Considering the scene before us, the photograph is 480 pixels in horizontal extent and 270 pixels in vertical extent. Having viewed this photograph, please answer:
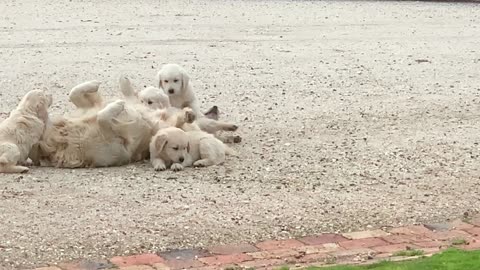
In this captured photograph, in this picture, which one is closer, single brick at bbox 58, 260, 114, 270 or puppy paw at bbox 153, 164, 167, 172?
single brick at bbox 58, 260, 114, 270

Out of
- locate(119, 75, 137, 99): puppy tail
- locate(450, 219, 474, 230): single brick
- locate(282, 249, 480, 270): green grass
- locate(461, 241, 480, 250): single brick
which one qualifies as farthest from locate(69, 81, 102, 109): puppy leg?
locate(461, 241, 480, 250): single brick

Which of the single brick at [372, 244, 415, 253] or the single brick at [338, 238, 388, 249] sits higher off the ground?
the single brick at [372, 244, 415, 253]

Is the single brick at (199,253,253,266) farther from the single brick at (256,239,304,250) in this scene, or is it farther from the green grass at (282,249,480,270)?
the green grass at (282,249,480,270)

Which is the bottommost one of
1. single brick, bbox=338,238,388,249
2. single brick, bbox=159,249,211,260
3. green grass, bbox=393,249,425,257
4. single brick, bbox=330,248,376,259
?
single brick, bbox=338,238,388,249

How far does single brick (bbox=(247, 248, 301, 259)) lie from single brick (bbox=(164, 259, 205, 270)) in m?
0.40

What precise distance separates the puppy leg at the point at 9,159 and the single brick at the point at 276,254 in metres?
2.82

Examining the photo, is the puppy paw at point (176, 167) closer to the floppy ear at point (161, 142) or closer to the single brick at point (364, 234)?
the floppy ear at point (161, 142)

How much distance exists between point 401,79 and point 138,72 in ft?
12.6

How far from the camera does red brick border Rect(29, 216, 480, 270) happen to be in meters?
6.12

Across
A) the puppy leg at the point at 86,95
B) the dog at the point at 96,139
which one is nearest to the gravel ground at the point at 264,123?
the dog at the point at 96,139

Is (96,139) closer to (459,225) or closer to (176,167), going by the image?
(176,167)

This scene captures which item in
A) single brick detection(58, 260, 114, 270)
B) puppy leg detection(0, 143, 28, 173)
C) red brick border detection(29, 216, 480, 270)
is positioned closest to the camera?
single brick detection(58, 260, 114, 270)

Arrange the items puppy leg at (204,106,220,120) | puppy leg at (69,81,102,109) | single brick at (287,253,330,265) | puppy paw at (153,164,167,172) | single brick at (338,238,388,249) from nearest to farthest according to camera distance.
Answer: single brick at (287,253,330,265) → single brick at (338,238,388,249) → puppy paw at (153,164,167,172) → puppy leg at (69,81,102,109) → puppy leg at (204,106,220,120)

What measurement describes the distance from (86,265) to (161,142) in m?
2.74
